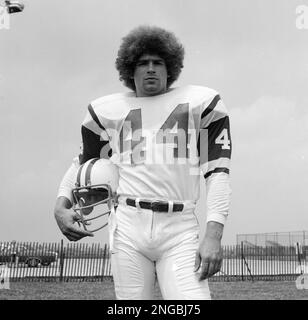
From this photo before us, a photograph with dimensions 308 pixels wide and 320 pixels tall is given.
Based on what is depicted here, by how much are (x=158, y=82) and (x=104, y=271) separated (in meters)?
22.9

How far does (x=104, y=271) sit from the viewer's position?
2455cm

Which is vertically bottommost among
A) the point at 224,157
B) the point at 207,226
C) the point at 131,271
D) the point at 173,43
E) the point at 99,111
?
the point at 131,271

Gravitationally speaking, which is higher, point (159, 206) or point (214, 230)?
point (159, 206)

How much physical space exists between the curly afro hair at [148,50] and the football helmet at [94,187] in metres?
0.63

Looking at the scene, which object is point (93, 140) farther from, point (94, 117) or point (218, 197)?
point (218, 197)

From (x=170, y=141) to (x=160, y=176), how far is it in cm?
22

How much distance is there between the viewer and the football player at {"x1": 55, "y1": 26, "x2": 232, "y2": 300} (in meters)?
2.48

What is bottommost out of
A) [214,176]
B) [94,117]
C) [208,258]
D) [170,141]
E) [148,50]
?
[208,258]

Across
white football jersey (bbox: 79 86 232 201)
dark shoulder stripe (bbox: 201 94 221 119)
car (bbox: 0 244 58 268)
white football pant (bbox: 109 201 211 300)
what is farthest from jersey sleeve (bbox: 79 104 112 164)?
car (bbox: 0 244 58 268)

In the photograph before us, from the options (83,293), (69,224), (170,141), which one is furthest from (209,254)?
(83,293)

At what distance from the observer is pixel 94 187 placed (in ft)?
8.86
